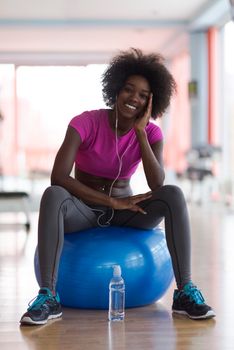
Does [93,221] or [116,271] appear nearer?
[116,271]

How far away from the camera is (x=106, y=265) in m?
2.32

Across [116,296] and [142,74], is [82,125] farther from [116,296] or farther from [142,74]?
[116,296]

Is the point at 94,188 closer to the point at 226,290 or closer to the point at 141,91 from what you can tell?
the point at 141,91

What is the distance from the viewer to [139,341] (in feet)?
6.58

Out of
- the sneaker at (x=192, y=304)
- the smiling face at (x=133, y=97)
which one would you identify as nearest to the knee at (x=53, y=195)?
the smiling face at (x=133, y=97)

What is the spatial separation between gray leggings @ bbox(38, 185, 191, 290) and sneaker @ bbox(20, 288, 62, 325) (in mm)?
37

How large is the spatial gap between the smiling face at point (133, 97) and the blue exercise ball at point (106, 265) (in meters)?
0.48

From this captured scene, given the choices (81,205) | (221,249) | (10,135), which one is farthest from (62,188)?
(10,135)

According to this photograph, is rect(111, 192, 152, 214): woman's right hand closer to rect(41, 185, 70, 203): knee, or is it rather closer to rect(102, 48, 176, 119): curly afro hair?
rect(41, 185, 70, 203): knee

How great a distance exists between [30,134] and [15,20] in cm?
398

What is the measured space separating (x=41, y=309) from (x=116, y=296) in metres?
0.30

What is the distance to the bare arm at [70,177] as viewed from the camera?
2.31 meters

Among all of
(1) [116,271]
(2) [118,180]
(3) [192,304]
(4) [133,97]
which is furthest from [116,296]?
(4) [133,97]

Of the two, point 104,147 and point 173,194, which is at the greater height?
point 104,147
